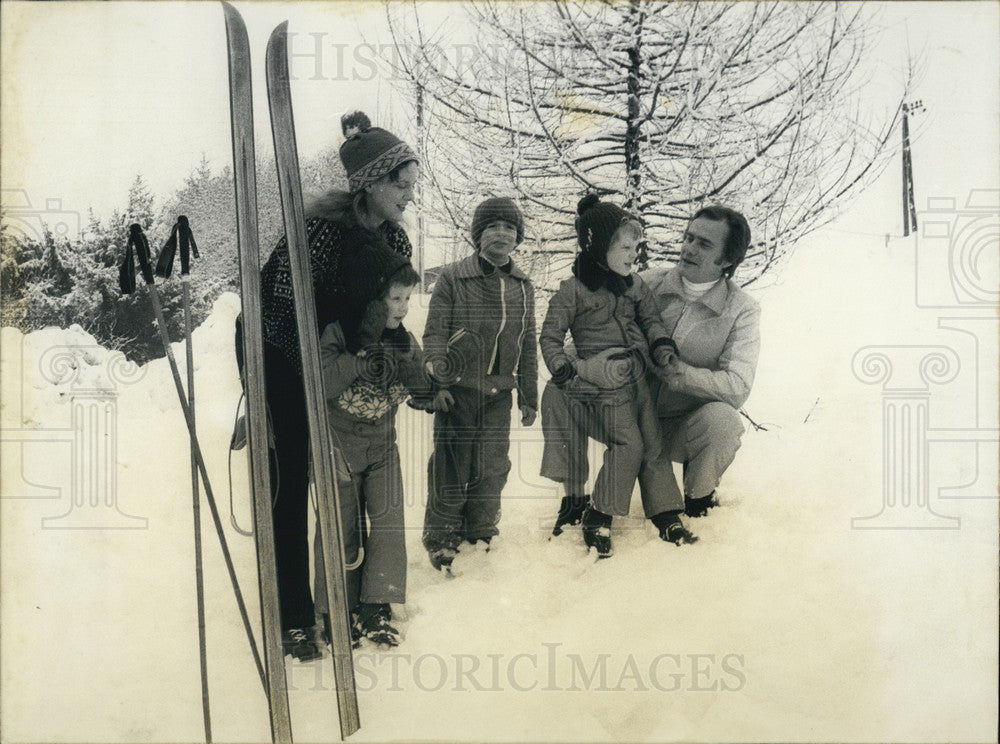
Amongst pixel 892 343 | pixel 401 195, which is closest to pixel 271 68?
pixel 401 195

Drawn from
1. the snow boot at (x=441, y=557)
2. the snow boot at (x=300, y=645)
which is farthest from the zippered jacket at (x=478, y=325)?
the snow boot at (x=300, y=645)

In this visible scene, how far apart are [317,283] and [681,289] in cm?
81

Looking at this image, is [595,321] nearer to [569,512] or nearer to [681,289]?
[681,289]

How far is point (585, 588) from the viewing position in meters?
1.92

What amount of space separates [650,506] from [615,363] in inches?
13.2

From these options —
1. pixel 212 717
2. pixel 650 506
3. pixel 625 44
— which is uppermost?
pixel 625 44

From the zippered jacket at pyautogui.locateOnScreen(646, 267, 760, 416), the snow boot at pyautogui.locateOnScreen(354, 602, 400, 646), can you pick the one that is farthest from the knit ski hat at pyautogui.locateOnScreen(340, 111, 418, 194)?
the snow boot at pyautogui.locateOnScreen(354, 602, 400, 646)

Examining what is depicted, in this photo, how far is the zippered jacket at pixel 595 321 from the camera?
190cm

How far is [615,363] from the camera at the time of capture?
6.29ft

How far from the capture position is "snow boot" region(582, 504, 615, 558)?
1919mm

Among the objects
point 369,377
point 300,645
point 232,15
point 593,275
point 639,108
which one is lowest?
point 300,645

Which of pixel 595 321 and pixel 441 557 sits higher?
pixel 595 321

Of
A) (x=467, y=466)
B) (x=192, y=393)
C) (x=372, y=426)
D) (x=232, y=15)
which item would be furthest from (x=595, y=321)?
(x=232, y=15)

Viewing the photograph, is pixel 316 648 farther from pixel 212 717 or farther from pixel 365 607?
pixel 212 717
